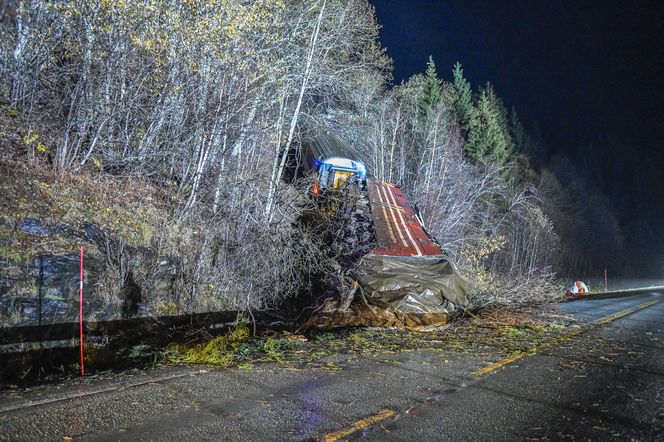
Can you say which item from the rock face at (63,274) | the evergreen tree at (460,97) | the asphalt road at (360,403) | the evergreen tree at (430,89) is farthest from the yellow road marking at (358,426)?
the evergreen tree at (460,97)

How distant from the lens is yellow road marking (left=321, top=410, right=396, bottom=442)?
3758 millimetres

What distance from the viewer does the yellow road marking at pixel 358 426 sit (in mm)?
3758

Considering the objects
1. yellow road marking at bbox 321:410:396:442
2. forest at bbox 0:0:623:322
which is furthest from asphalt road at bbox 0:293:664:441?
forest at bbox 0:0:623:322

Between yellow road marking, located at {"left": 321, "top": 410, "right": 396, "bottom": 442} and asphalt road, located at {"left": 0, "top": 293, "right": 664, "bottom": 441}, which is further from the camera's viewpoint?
asphalt road, located at {"left": 0, "top": 293, "right": 664, "bottom": 441}

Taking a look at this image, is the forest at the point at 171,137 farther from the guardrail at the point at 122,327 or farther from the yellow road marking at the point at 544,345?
the yellow road marking at the point at 544,345

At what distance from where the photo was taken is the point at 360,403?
15.1ft

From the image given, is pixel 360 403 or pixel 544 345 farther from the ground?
pixel 360 403

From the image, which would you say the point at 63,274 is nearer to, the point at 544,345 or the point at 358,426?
the point at 358,426

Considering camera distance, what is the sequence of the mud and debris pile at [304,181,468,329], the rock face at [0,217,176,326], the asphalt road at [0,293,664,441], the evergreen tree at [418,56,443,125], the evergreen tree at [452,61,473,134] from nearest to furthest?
the asphalt road at [0,293,664,441], the rock face at [0,217,176,326], the mud and debris pile at [304,181,468,329], the evergreen tree at [418,56,443,125], the evergreen tree at [452,61,473,134]

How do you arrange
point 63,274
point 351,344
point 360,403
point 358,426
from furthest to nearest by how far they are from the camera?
1. point 351,344
2. point 63,274
3. point 360,403
4. point 358,426

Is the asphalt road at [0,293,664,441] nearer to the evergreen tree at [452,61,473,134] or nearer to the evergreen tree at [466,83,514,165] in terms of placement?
the evergreen tree at [466,83,514,165]

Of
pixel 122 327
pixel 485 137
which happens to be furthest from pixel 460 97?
pixel 122 327

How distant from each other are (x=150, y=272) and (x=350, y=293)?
3.94 metres

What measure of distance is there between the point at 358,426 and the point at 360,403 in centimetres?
59
